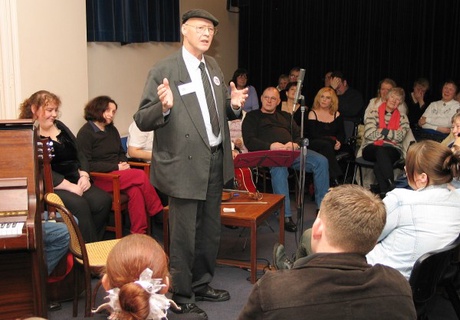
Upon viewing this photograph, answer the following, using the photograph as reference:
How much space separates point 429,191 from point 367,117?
356cm

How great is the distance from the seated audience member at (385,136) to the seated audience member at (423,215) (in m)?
3.02

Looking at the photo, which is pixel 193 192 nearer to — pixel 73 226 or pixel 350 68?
pixel 73 226

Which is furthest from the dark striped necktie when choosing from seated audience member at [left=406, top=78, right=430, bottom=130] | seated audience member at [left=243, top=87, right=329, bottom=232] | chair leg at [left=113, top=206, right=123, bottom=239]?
seated audience member at [left=406, top=78, right=430, bottom=130]

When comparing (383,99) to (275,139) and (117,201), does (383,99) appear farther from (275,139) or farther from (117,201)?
(117,201)

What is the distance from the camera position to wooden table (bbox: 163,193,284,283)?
3.66 meters

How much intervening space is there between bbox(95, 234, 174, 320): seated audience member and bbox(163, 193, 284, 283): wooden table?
2065mm

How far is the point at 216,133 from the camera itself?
310cm

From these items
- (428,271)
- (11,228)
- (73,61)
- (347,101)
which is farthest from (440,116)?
(11,228)

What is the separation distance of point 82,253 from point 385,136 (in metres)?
3.64

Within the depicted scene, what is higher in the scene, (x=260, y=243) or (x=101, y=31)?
(x=101, y=31)

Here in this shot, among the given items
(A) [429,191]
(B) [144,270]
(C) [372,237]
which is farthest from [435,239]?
(B) [144,270]

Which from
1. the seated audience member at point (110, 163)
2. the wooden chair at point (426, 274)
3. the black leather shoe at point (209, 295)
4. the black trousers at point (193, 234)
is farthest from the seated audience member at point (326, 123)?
the wooden chair at point (426, 274)

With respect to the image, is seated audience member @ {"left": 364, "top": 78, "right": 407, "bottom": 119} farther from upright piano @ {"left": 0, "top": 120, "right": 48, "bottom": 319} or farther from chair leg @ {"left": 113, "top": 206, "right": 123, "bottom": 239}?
upright piano @ {"left": 0, "top": 120, "right": 48, "bottom": 319}

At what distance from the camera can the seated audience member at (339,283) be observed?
1458 mm
